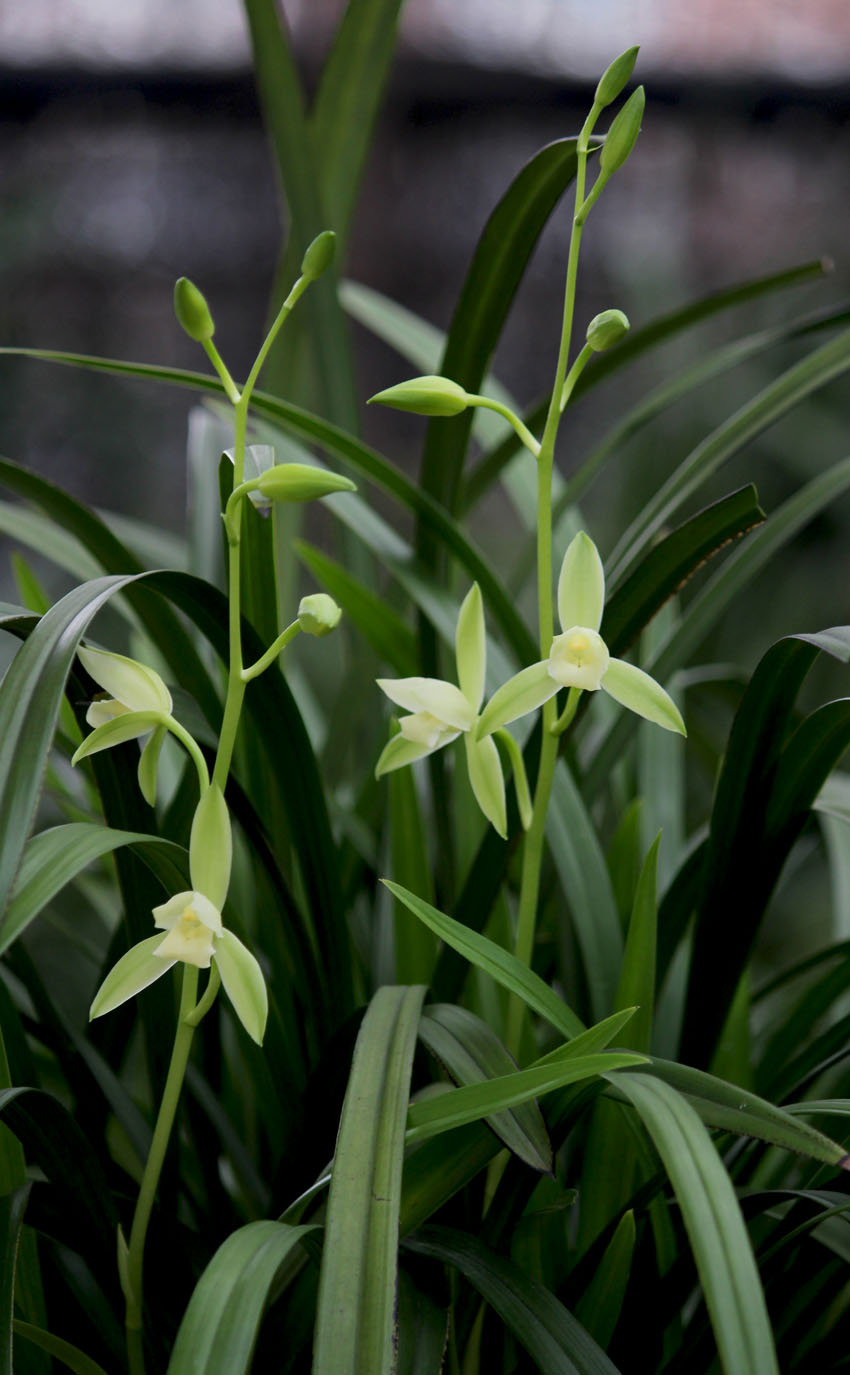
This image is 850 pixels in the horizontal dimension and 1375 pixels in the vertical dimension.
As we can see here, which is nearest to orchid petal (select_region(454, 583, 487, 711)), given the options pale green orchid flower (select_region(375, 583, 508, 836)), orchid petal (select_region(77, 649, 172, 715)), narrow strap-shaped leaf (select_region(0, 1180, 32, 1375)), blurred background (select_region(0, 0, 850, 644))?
pale green orchid flower (select_region(375, 583, 508, 836))

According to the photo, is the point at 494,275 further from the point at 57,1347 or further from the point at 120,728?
the point at 57,1347

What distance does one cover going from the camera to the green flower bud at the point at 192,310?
34cm

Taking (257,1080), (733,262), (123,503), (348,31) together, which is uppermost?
(733,262)

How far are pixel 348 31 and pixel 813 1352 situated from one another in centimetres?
71

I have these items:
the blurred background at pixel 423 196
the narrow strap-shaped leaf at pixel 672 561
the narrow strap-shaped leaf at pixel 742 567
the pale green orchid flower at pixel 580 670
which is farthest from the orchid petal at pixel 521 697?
the blurred background at pixel 423 196

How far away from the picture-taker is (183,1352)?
282 mm

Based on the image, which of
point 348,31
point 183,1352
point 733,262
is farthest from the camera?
point 733,262

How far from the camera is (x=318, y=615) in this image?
1.04 ft

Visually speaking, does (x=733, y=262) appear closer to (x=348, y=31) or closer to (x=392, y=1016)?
(x=348, y=31)

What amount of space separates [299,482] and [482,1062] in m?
0.20

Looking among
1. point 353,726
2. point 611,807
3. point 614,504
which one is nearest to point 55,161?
point 614,504

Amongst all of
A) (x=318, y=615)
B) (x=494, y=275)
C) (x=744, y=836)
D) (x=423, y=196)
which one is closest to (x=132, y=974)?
(x=318, y=615)

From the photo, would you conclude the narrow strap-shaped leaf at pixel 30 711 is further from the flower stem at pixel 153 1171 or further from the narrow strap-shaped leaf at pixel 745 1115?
the narrow strap-shaped leaf at pixel 745 1115

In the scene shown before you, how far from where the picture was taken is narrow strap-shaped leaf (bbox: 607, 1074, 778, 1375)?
26 centimetres
